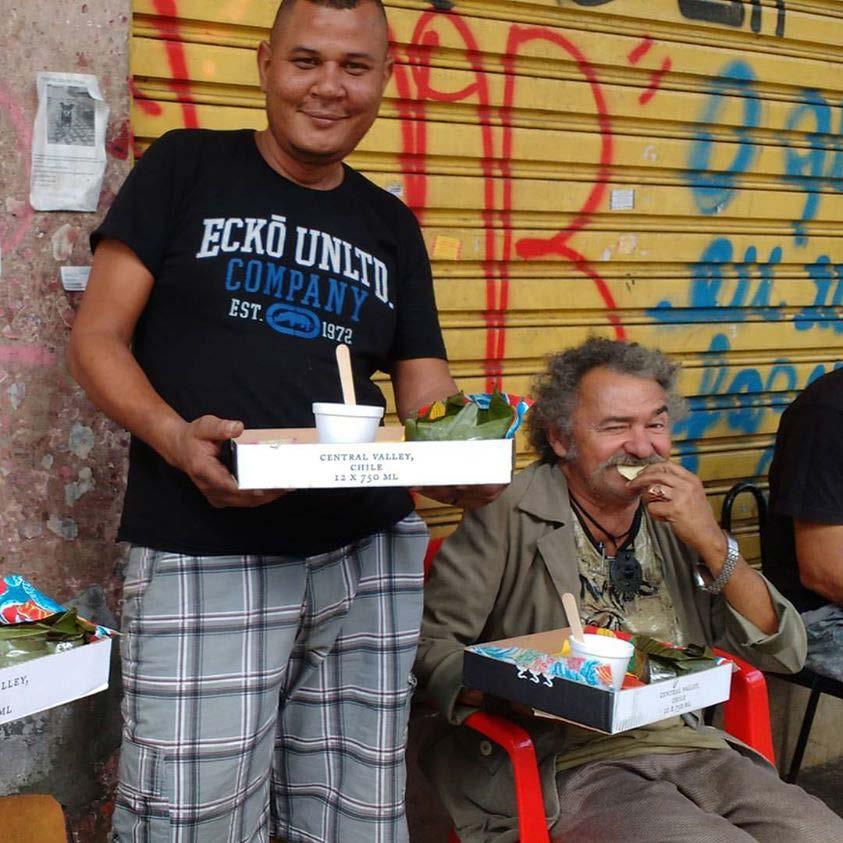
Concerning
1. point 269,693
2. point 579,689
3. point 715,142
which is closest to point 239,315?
point 269,693

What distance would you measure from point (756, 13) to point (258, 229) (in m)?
2.75

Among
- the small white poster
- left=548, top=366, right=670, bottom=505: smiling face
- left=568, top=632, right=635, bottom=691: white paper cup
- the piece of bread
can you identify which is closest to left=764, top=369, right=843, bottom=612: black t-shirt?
left=548, top=366, right=670, bottom=505: smiling face

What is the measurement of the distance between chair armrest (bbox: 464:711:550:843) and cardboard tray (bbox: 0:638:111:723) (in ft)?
3.26

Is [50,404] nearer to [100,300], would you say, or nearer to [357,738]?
[100,300]

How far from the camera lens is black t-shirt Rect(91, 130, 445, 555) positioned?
233cm

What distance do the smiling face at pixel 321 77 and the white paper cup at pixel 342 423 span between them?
55 centimetres

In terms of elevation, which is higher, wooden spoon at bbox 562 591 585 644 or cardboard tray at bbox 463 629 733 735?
wooden spoon at bbox 562 591 585 644

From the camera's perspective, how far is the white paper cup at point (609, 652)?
8.19 feet

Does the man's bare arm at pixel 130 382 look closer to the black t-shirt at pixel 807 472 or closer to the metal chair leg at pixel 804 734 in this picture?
the black t-shirt at pixel 807 472

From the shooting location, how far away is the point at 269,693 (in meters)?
2.41

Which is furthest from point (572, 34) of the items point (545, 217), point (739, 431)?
point (739, 431)

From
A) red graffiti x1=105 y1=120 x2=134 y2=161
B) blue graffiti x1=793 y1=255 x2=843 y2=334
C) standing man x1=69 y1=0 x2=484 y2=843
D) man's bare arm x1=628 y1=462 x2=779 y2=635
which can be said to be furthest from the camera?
blue graffiti x1=793 y1=255 x2=843 y2=334

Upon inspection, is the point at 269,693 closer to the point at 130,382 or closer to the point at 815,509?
the point at 130,382

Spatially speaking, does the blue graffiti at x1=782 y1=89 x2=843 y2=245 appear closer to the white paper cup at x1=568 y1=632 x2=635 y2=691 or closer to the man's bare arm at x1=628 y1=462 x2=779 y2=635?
the man's bare arm at x1=628 y1=462 x2=779 y2=635
